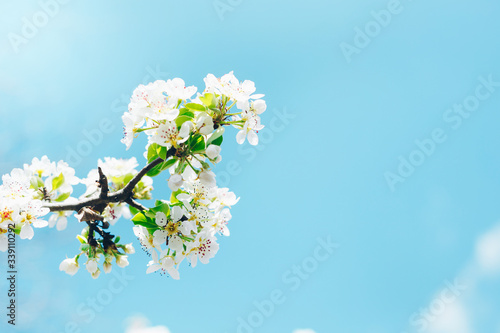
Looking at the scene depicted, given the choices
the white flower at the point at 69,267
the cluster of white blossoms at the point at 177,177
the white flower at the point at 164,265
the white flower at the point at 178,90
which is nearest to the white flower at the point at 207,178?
the cluster of white blossoms at the point at 177,177

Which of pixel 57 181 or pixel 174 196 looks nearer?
pixel 174 196

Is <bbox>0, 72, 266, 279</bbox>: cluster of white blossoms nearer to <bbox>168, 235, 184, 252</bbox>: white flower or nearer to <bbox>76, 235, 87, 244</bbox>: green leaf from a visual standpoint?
<bbox>168, 235, 184, 252</bbox>: white flower

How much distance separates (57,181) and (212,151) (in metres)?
1.52

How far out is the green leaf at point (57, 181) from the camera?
9.88 feet

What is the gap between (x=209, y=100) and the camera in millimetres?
2322

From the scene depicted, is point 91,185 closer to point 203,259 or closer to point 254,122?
point 203,259

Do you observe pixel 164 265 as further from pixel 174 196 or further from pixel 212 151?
pixel 212 151

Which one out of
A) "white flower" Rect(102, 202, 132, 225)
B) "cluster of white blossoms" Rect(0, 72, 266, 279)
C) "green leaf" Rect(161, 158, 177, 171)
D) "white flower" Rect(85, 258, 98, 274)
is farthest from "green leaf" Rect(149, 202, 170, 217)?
"white flower" Rect(102, 202, 132, 225)

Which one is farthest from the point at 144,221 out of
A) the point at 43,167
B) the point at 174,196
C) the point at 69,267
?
the point at 43,167

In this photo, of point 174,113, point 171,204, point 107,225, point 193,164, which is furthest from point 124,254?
point 174,113

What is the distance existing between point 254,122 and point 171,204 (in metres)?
0.77

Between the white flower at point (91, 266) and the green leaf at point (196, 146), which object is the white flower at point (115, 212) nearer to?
the white flower at point (91, 266)

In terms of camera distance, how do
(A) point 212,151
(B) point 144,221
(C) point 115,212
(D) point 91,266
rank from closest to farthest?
(A) point 212,151 → (B) point 144,221 → (D) point 91,266 → (C) point 115,212

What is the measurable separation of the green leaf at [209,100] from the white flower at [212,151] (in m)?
0.27
